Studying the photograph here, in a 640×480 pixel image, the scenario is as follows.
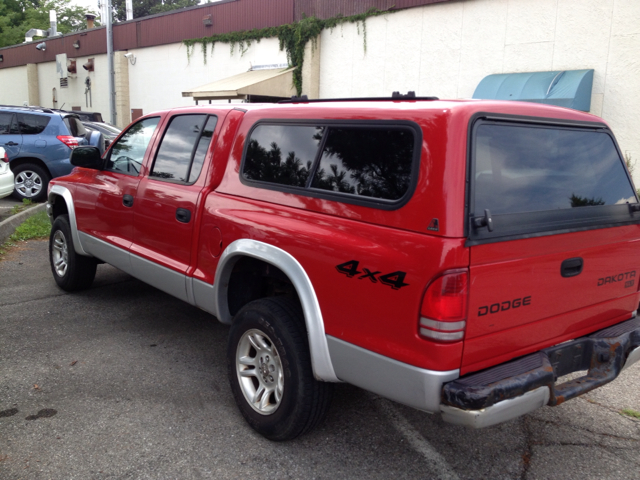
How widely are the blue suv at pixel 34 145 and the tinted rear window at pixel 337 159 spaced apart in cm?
872

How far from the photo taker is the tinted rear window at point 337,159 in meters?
2.66

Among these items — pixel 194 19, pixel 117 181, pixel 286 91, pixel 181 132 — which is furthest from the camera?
pixel 194 19

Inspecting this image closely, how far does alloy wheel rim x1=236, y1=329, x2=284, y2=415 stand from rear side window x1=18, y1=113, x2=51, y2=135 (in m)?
9.65

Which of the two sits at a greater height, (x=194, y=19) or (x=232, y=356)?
(x=194, y=19)

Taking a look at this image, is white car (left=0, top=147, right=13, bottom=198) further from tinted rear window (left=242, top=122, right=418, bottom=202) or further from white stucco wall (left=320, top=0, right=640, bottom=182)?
white stucco wall (left=320, top=0, right=640, bottom=182)

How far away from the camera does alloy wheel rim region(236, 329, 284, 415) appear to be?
3195 millimetres

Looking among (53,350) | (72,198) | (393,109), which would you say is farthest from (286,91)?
(393,109)

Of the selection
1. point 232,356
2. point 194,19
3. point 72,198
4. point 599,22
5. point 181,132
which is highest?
point 194,19

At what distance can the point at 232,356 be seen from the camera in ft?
11.4

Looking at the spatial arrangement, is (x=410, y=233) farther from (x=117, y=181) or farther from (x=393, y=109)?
(x=117, y=181)

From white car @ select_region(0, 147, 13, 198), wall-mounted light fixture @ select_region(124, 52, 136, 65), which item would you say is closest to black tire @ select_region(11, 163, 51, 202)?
white car @ select_region(0, 147, 13, 198)

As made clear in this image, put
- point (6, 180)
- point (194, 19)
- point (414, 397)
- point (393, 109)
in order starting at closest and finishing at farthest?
point (414, 397)
point (393, 109)
point (6, 180)
point (194, 19)

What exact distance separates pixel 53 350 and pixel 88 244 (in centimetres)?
109

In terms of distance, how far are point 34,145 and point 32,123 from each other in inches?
21.6
